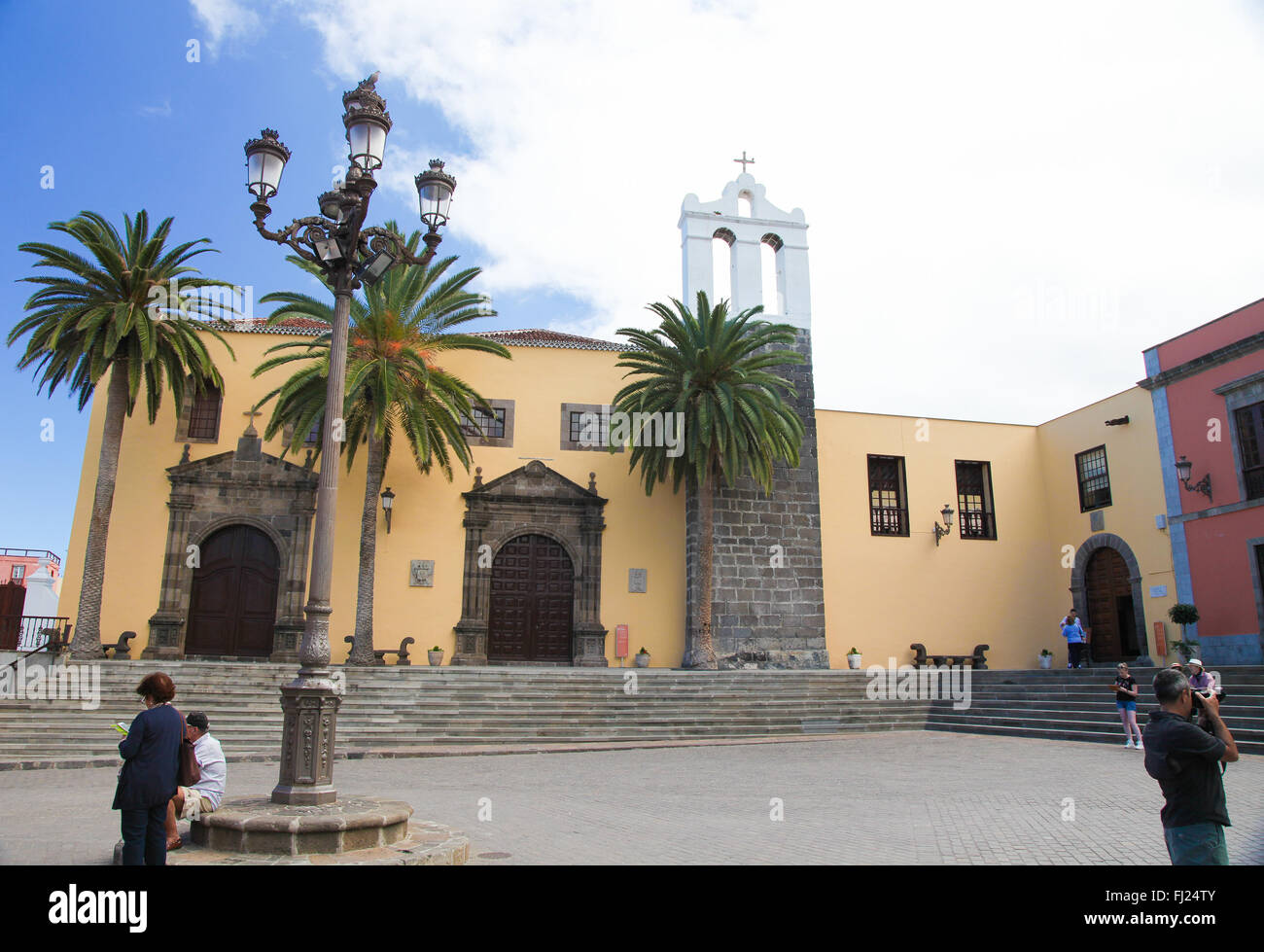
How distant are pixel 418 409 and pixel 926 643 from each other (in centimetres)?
1303

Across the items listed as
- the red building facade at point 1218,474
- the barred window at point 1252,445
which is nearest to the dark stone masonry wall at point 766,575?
the red building facade at point 1218,474

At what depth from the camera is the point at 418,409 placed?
691 inches

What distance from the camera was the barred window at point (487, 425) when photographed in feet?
66.4

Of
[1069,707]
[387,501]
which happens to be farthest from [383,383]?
[1069,707]

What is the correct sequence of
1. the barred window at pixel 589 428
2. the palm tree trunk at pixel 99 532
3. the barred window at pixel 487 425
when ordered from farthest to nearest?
the barred window at pixel 589 428 → the barred window at pixel 487 425 → the palm tree trunk at pixel 99 532

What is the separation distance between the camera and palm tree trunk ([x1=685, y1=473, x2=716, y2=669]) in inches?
736

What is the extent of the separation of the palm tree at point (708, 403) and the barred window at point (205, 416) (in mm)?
8720

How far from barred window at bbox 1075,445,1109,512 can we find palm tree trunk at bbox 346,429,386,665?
53.2 feet

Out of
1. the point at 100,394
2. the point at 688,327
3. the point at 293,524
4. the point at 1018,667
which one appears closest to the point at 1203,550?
the point at 1018,667

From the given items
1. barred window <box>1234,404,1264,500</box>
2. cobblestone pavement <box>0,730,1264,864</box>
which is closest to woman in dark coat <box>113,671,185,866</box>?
cobblestone pavement <box>0,730,1264,864</box>

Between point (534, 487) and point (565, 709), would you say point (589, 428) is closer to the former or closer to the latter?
point (534, 487)

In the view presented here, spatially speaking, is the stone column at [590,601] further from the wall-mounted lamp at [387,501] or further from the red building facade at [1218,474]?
the red building facade at [1218,474]

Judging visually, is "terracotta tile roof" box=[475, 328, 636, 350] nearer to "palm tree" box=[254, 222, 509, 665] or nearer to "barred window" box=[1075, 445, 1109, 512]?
"palm tree" box=[254, 222, 509, 665]

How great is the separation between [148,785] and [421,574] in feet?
48.1
